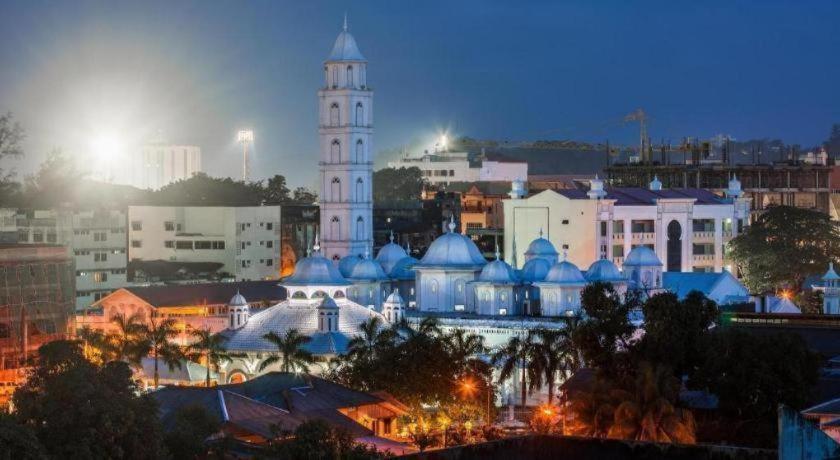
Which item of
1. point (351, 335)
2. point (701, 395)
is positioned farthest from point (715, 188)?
point (701, 395)

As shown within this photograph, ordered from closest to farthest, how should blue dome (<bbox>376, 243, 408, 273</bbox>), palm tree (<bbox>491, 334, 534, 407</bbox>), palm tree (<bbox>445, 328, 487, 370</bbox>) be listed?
1. palm tree (<bbox>445, 328, 487, 370</bbox>)
2. palm tree (<bbox>491, 334, 534, 407</bbox>)
3. blue dome (<bbox>376, 243, 408, 273</bbox>)

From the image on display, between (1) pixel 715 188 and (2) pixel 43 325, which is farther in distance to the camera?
(1) pixel 715 188

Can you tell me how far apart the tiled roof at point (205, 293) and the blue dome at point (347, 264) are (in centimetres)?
527

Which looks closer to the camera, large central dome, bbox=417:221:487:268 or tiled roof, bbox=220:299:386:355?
tiled roof, bbox=220:299:386:355

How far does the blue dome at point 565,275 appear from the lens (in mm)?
82938

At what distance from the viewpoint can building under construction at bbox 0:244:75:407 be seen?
248 ft

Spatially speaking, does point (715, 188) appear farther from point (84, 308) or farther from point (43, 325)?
point (43, 325)

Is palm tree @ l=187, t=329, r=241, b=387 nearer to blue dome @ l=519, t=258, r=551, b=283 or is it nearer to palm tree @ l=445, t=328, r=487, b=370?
palm tree @ l=445, t=328, r=487, b=370

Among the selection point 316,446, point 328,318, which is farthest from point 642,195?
point 316,446

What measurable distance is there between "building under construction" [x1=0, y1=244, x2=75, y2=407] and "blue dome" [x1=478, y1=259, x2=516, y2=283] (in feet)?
56.0

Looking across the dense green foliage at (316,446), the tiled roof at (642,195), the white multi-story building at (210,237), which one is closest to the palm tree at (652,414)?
the dense green foliage at (316,446)

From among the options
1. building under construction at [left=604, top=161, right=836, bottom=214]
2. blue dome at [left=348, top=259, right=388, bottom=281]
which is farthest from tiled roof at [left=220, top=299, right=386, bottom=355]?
building under construction at [left=604, top=161, right=836, bottom=214]

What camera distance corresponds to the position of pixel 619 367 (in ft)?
199

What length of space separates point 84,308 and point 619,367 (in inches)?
1701
